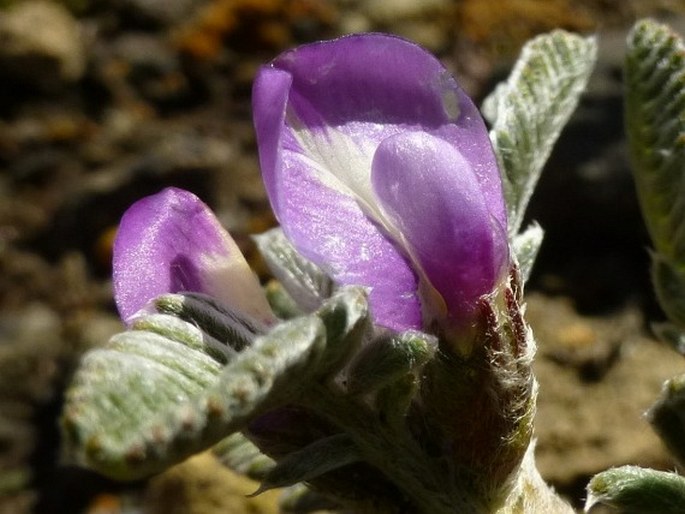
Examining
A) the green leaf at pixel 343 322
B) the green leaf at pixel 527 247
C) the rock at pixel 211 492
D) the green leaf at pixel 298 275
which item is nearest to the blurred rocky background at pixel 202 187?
the rock at pixel 211 492

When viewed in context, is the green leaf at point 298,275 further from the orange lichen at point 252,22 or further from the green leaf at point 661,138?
the orange lichen at point 252,22

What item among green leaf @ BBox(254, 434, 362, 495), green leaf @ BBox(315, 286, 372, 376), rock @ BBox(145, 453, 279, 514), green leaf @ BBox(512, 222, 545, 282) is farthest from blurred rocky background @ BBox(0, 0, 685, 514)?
green leaf @ BBox(315, 286, 372, 376)

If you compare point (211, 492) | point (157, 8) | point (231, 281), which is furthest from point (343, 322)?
point (157, 8)

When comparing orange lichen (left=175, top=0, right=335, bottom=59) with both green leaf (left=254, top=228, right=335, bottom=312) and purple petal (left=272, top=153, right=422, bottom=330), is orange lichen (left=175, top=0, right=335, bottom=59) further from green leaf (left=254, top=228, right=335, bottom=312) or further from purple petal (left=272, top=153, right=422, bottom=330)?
purple petal (left=272, top=153, right=422, bottom=330)

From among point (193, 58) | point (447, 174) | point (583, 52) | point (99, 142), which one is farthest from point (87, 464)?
point (193, 58)

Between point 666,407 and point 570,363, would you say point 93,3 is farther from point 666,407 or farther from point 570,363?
point 666,407

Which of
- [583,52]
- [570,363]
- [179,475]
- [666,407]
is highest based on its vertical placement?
[583,52]
